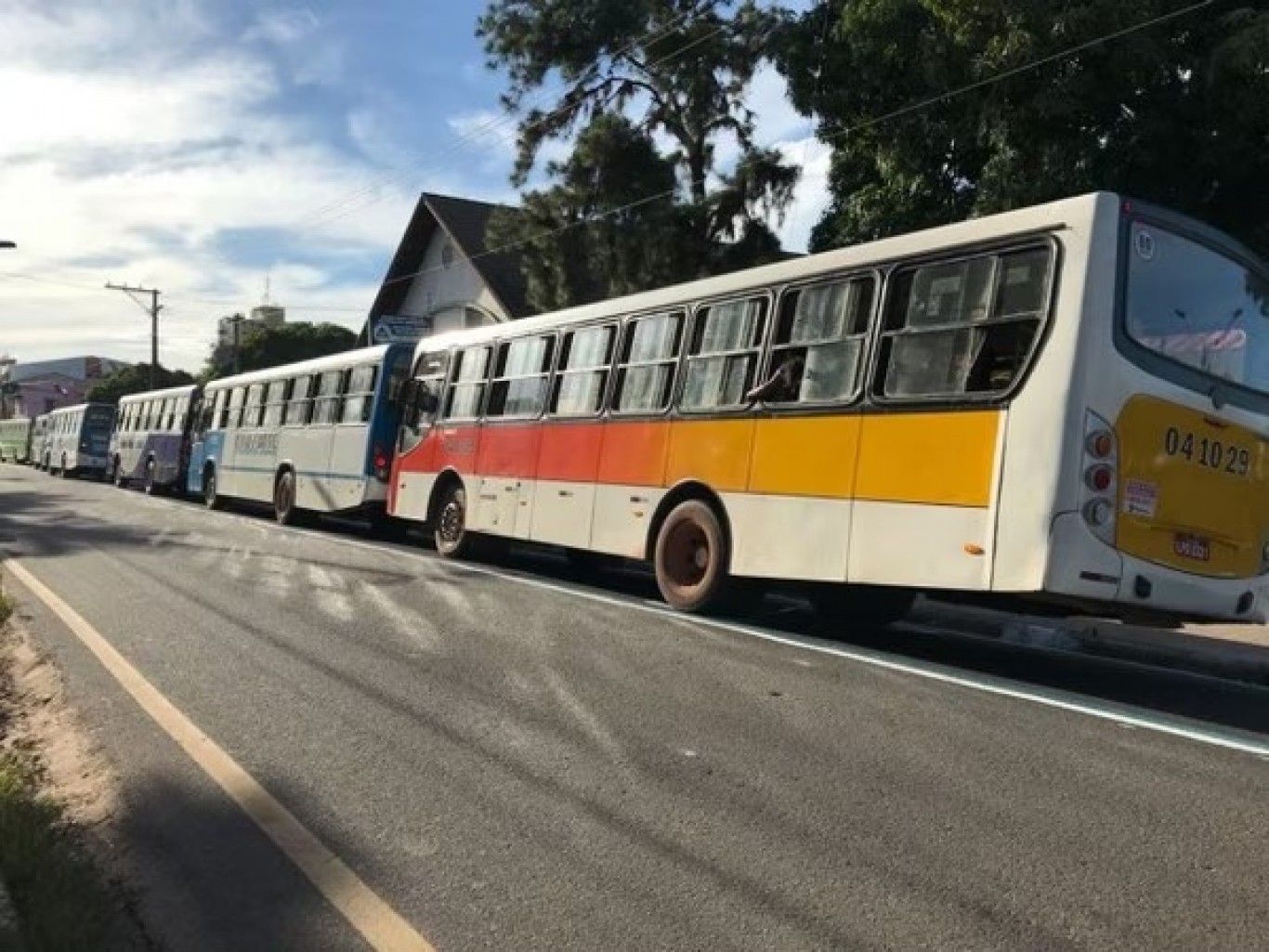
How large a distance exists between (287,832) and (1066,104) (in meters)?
9.68

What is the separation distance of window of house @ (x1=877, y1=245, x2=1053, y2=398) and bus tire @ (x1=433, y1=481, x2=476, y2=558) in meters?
6.96

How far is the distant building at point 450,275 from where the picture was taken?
33.7 metres

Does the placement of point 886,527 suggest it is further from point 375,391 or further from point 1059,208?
point 375,391

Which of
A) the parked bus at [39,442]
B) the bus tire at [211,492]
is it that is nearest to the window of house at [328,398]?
the bus tire at [211,492]

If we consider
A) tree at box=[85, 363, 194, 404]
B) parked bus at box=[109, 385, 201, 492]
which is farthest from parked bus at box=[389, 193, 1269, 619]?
tree at box=[85, 363, 194, 404]

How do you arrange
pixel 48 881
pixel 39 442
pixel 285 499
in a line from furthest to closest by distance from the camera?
pixel 39 442, pixel 285 499, pixel 48 881

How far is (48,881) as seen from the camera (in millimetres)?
4066

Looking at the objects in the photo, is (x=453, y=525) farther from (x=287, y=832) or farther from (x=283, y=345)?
(x=283, y=345)

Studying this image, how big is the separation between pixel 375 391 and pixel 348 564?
4388 millimetres

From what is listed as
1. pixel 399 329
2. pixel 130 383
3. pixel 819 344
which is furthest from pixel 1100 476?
pixel 130 383

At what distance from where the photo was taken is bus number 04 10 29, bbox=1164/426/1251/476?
23.0 ft

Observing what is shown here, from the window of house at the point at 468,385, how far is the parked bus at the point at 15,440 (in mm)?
52420

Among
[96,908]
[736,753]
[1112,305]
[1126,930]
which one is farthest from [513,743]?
[1112,305]

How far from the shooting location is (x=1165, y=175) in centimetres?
1147
